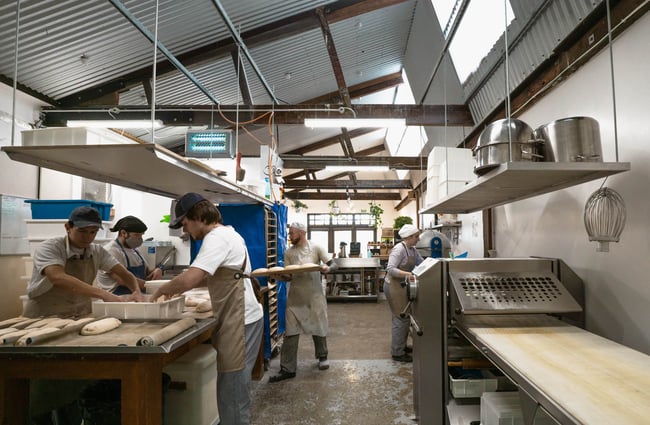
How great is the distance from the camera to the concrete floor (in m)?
2.70

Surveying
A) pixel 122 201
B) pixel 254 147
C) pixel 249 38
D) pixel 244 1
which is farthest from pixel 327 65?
pixel 122 201

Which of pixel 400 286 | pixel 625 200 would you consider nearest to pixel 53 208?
pixel 400 286

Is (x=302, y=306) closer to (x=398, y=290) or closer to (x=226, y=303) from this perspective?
(x=398, y=290)

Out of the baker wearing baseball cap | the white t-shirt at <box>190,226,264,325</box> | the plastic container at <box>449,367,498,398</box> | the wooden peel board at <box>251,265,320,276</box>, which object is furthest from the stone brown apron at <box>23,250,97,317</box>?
the plastic container at <box>449,367,498,398</box>

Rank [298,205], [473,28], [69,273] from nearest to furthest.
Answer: [69,273], [473,28], [298,205]

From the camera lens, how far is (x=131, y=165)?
1.86m

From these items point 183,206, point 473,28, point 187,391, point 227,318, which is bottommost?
point 187,391

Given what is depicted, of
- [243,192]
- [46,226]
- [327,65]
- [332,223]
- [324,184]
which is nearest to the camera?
[243,192]

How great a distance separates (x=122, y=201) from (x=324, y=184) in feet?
19.6

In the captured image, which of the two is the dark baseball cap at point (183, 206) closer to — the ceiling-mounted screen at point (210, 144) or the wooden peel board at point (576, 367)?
the wooden peel board at point (576, 367)

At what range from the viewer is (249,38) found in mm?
4344

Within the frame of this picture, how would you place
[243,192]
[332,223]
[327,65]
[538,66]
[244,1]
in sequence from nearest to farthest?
[538,66] < [243,192] < [244,1] < [327,65] < [332,223]

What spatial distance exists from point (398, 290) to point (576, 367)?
268 centimetres

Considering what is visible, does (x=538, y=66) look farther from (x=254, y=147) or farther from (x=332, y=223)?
(x=332, y=223)
